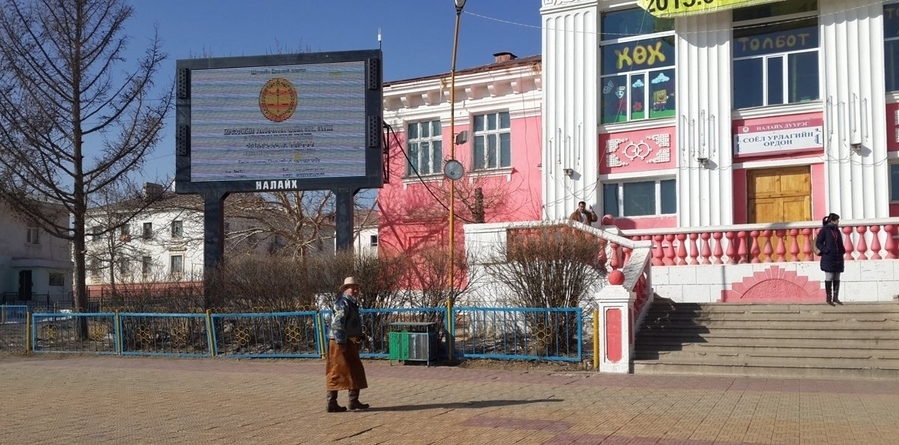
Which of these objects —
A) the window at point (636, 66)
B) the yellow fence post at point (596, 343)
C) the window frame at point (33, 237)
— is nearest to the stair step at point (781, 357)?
the yellow fence post at point (596, 343)

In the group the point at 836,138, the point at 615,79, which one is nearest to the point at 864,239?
the point at 836,138

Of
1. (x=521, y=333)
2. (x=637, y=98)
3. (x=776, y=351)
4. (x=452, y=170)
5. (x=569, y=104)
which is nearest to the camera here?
(x=776, y=351)

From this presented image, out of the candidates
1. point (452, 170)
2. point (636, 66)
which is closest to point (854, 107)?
point (636, 66)

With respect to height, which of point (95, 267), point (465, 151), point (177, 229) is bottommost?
point (95, 267)

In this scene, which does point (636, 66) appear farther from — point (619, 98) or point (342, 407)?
point (342, 407)

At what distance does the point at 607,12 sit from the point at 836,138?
22.5 ft

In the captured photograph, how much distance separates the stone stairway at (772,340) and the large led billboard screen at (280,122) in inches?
320

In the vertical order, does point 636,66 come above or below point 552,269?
above

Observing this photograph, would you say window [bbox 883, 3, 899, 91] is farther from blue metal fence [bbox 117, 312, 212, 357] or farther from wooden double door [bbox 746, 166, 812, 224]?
blue metal fence [bbox 117, 312, 212, 357]

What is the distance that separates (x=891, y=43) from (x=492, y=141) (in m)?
11.8

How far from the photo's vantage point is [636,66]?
78.4 ft

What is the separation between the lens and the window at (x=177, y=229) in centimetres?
3640

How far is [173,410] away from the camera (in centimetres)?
1123

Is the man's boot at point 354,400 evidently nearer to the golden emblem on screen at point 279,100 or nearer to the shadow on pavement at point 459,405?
the shadow on pavement at point 459,405
